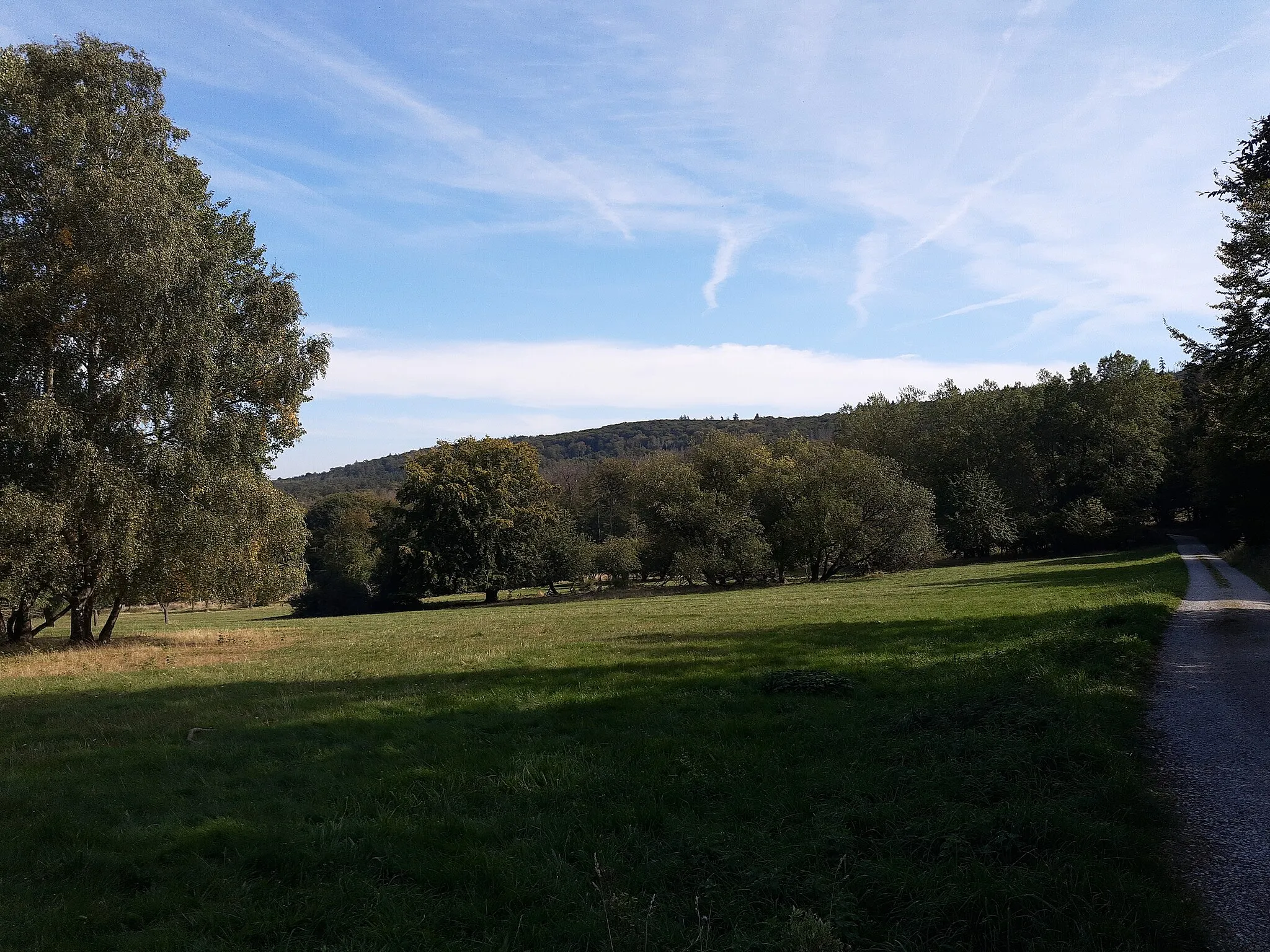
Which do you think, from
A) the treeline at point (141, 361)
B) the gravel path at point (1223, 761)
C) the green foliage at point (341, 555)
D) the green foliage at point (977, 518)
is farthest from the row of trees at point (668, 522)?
the gravel path at point (1223, 761)

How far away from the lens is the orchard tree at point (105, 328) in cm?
1895

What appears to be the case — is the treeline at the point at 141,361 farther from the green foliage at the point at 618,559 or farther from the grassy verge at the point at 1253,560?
the green foliage at the point at 618,559

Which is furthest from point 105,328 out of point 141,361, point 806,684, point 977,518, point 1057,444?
point 1057,444

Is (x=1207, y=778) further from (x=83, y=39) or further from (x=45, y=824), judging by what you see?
(x=83, y=39)

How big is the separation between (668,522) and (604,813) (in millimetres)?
48359

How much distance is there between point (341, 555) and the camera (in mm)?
76125

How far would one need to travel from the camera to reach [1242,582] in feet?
95.6

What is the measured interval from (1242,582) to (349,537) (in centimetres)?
7455

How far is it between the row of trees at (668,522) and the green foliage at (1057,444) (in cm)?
1627

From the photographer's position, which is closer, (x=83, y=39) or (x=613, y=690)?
(x=613, y=690)

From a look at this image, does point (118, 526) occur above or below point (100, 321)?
below

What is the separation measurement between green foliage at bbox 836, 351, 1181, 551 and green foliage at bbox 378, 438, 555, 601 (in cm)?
3885

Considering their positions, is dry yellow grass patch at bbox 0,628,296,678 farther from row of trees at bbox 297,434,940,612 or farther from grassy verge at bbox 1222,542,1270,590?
grassy verge at bbox 1222,542,1270,590

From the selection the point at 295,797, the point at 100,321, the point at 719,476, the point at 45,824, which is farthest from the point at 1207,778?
the point at 719,476
